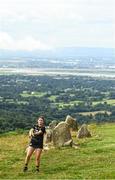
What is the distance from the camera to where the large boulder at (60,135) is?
32781mm

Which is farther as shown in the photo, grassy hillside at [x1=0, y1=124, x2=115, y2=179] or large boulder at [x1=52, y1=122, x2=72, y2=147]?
large boulder at [x1=52, y1=122, x2=72, y2=147]

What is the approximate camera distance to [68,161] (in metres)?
26.8

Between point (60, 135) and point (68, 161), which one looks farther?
point (60, 135)

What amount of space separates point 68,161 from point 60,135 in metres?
6.26

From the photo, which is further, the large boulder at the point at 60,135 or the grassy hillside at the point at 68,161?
the large boulder at the point at 60,135

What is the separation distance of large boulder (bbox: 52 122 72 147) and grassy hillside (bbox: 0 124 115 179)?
1.10 metres

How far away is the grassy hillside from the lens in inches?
897

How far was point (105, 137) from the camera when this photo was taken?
37.1 meters

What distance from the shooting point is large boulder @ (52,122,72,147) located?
32781 mm

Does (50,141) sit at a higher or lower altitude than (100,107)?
higher

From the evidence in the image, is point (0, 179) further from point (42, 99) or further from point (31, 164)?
point (42, 99)

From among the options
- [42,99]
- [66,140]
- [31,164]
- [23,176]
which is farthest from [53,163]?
[42,99]

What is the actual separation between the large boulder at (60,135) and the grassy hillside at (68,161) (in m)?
1.10

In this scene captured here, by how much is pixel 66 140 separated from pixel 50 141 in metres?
1.24
